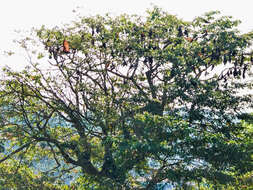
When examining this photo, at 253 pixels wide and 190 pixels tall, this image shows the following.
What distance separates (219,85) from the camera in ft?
38.9

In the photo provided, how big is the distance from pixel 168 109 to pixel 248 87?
3698 millimetres

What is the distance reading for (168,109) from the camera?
11688 mm

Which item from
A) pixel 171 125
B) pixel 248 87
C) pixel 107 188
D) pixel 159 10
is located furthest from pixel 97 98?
pixel 248 87

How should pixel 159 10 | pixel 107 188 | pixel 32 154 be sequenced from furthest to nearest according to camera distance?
pixel 32 154 → pixel 159 10 → pixel 107 188

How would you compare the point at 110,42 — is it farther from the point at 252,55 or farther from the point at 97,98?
the point at 252,55

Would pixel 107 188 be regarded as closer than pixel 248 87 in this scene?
Yes

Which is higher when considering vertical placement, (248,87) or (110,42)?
(110,42)

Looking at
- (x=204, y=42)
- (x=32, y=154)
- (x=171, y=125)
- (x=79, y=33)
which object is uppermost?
(x=79, y=33)

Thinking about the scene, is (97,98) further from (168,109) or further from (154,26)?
(154,26)

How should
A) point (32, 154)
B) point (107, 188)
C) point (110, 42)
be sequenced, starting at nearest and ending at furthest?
1. point (107, 188)
2. point (110, 42)
3. point (32, 154)

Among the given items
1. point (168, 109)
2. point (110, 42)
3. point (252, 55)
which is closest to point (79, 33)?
point (110, 42)

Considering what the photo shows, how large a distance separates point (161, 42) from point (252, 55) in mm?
3738

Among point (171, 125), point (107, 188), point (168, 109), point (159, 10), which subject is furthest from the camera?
point (159, 10)

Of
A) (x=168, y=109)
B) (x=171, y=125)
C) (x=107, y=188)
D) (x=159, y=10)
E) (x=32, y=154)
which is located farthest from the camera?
(x=32, y=154)
